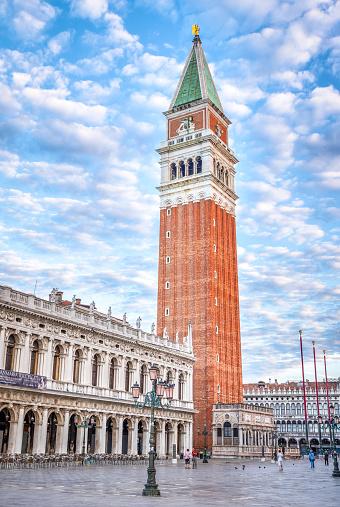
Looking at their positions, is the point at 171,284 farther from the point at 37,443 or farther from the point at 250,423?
the point at 37,443

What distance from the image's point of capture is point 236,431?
60.0 m

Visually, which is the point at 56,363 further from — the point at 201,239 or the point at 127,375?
the point at 201,239

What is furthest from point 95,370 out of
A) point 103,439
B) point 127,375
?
point 103,439

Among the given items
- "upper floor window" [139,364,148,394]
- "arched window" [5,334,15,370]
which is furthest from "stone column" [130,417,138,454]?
"arched window" [5,334,15,370]

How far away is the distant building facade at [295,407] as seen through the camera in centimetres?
11781

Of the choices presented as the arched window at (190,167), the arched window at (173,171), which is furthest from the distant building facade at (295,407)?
the arched window at (190,167)

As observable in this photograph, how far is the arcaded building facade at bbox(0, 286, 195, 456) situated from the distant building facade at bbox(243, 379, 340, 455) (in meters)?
71.8

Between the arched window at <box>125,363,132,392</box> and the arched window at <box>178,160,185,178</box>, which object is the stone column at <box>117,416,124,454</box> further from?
the arched window at <box>178,160,185,178</box>

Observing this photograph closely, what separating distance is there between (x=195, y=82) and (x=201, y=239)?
24886 millimetres

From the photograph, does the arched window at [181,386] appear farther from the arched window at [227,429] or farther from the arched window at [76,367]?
the arched window at [76,367]

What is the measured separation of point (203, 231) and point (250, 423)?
24.4 metres

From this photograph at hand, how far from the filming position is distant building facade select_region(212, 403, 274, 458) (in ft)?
195

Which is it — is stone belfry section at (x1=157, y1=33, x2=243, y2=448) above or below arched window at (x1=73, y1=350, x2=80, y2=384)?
above

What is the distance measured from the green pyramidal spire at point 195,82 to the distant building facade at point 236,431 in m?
42.7
